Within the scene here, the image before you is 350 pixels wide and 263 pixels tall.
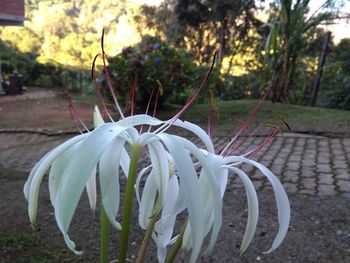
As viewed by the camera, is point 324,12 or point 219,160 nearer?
point 219,160

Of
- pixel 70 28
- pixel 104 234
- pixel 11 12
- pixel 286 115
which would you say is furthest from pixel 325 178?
pixel 70 28

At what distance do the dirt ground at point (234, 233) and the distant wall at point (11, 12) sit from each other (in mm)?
11122

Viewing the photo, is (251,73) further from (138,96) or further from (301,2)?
(138,96)

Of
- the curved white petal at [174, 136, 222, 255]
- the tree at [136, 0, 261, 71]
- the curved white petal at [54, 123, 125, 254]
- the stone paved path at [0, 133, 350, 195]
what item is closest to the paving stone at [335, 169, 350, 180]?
the stone paved path at [0, 133, 350, 195]

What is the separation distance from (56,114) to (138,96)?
336 cm

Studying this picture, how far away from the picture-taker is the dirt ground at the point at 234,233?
243 centimetres

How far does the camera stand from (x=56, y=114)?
10.6 metres

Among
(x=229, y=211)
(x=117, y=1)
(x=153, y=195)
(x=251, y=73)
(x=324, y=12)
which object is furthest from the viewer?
(x=117, y=1)

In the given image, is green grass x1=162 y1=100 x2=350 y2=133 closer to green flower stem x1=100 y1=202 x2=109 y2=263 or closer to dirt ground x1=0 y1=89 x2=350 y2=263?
dirt ground x1=0 y1=89 x2=350 y2=263

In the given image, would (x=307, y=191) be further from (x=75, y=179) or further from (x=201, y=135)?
(x=75, y=179)

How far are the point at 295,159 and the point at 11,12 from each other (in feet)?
39.1

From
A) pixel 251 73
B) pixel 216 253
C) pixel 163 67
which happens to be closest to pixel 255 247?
pixel 216 253

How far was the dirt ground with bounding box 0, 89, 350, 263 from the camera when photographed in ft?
7.97

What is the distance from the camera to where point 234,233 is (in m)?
2.74
